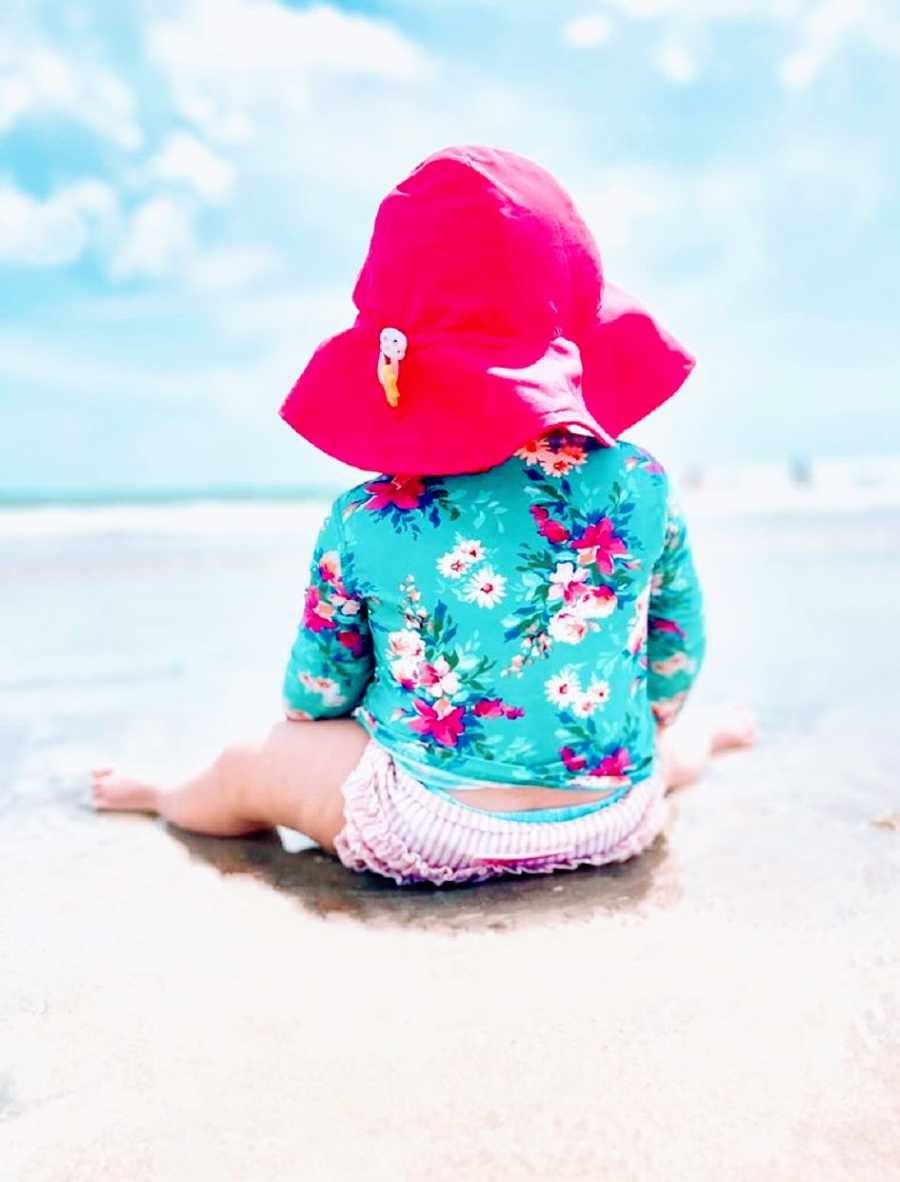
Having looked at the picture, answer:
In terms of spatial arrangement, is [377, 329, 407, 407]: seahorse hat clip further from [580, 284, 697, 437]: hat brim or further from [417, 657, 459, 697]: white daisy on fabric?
[417, 657, 459, 697]: white daisy on fabric

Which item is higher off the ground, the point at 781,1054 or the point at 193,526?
the point at 781,1054

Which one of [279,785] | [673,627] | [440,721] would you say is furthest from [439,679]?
[673,627]

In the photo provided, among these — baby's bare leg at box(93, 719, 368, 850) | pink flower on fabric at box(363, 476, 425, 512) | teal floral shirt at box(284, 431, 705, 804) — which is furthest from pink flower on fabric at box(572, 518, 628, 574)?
baby's bare leg at box(93, 719, 368, 850)

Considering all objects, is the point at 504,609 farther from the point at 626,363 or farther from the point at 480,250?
the point at 480,250

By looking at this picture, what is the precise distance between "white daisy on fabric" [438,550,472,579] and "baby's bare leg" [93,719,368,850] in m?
0.36

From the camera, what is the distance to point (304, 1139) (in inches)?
42.1

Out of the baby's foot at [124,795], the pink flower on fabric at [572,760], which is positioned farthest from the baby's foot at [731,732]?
the baby's foot at [124,795]

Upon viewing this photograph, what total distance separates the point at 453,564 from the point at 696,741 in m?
1.00

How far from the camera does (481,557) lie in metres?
1.55

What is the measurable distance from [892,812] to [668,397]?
0.97m

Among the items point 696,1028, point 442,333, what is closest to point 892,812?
point 696,1028

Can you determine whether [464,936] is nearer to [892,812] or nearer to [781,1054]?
[781,1054]

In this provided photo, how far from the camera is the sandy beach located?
1059 mm

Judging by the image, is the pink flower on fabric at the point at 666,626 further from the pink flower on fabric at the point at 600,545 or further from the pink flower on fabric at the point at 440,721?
the pink flower on fabric at the point at 440,721
